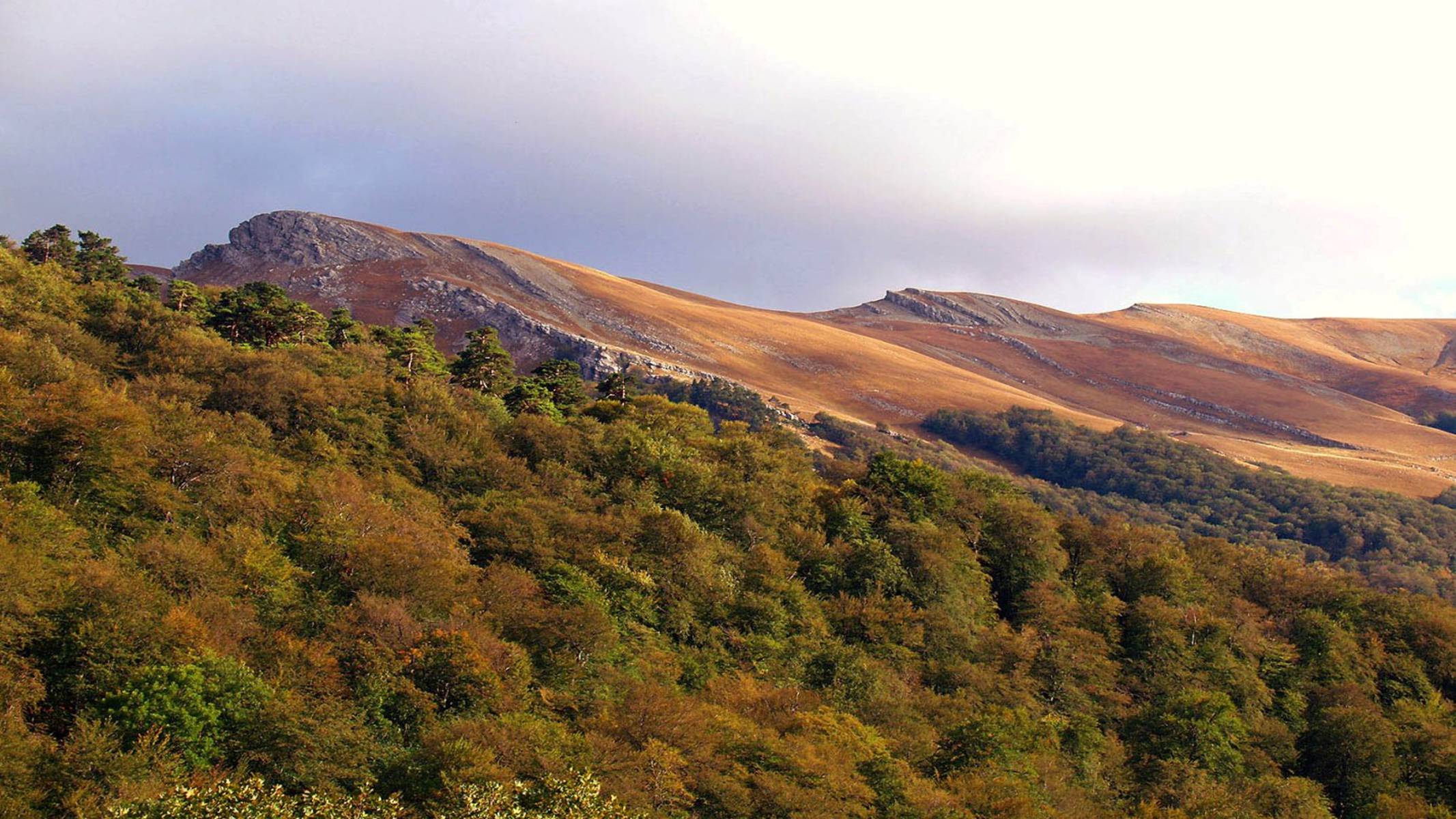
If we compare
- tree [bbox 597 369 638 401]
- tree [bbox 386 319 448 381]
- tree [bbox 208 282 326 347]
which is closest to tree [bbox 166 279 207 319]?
tree [bbox 208 282 326 347]

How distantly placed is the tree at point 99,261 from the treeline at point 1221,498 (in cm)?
12323

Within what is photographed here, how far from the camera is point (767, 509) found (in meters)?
58.0

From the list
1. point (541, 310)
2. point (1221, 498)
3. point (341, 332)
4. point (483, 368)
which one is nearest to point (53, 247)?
point (341, 332)

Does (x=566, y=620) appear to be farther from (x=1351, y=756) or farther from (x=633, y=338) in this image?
(x=633, y=338)

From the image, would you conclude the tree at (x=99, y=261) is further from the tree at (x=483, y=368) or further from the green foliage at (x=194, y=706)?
the green foliage at (x=194, y=706)

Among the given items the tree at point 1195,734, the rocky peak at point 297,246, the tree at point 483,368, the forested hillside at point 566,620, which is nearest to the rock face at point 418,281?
the rocky peak at point 297,246

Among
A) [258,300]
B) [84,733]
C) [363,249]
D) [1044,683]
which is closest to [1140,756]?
[1044,683]

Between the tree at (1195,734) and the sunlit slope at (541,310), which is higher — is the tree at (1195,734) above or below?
below

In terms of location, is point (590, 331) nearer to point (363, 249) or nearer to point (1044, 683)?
point (363, 249)

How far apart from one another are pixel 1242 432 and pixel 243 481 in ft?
667

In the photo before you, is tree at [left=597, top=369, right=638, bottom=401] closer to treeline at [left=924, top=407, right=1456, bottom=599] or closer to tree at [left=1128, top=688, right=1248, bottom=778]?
tree at [left=1128, top=688, right=1248, bottom=778]

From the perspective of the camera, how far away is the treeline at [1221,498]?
131500 millimetres

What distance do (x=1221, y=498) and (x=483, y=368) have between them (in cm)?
12901

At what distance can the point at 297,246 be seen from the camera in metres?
174
